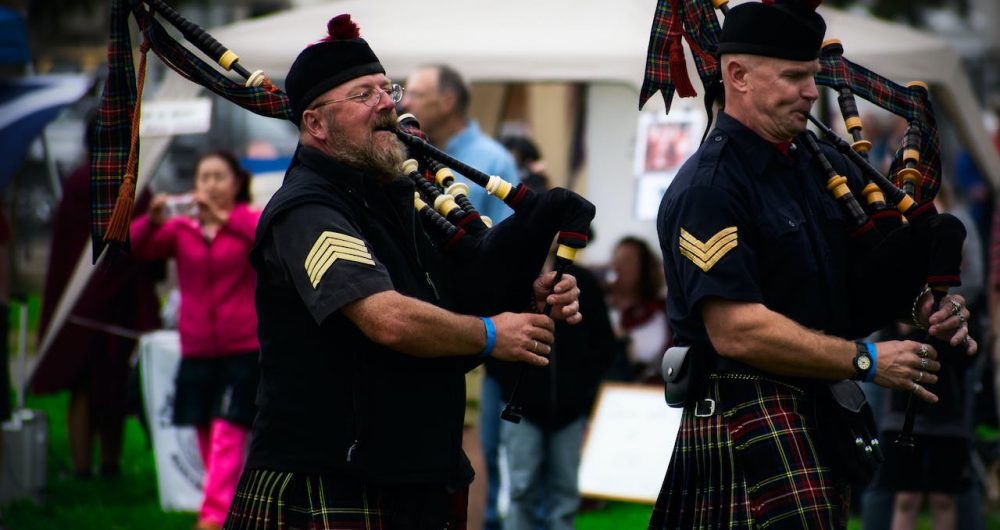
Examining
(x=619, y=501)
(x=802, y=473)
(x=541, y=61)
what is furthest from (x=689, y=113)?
(x=802, y=473)

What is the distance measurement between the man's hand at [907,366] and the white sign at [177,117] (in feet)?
14.7

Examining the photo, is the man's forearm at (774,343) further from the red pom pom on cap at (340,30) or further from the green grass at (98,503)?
the green grass at (98,503)

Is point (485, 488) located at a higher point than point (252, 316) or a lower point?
lower

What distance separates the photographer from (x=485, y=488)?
20.6 feet

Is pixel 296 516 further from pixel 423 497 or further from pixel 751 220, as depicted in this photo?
pixel 751 220

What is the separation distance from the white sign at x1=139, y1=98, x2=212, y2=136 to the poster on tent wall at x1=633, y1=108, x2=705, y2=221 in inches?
107

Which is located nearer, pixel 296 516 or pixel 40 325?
pixel 296 516

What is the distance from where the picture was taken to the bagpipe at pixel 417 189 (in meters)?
3.53

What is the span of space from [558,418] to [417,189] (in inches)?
102

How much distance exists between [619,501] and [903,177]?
13.8ft

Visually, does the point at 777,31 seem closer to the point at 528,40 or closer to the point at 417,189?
the point at 417,189

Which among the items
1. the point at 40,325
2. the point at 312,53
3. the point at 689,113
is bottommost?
the point at 40,325

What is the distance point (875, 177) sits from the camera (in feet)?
12.7

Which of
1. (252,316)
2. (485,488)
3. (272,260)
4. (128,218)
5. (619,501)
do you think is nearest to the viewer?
(272,260)
